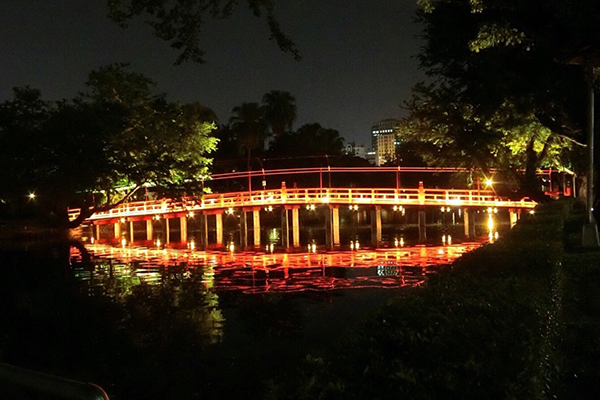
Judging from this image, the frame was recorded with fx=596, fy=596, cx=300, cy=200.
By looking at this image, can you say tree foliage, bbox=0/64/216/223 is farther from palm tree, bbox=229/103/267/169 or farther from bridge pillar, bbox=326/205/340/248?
palm tree, bbox=229/103/267/169

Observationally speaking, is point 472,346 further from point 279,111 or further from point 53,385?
point 279,111

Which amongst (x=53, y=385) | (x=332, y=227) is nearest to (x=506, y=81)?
(x=53, y=385)

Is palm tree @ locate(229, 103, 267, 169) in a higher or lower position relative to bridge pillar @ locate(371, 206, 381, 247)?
higher

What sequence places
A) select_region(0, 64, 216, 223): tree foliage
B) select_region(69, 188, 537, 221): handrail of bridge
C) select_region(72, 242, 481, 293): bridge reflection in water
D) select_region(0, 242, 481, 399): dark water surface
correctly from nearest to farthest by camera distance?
select_region(0, 242, 481, 399): dark water surface, select_region(72, 242, 481, 293): bridge reflection in water, select_region(0, 64, 216, 223): tree foliage, select_region(69, 188, 537, 221): handrail of bridge

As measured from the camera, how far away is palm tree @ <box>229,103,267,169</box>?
211ft

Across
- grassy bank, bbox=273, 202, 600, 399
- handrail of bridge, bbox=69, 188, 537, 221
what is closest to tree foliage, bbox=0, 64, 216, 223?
handrail of bridge, bbox=69, 188, 537, 221

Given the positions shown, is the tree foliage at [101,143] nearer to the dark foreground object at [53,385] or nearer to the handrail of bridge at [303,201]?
the handrail of bridge at [303,201]

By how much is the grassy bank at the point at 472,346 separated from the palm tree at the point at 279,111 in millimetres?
60959

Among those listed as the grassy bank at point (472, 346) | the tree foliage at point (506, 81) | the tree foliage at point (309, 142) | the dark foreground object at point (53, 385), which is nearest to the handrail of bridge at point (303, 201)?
the tree foliage at point (506, 81)

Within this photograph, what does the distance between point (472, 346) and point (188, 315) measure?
420 inches

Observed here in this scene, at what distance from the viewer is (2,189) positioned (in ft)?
111

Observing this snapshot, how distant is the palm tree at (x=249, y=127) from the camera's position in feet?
211

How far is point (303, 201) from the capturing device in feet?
135

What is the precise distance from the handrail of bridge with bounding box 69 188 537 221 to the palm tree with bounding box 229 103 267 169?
19077mm
